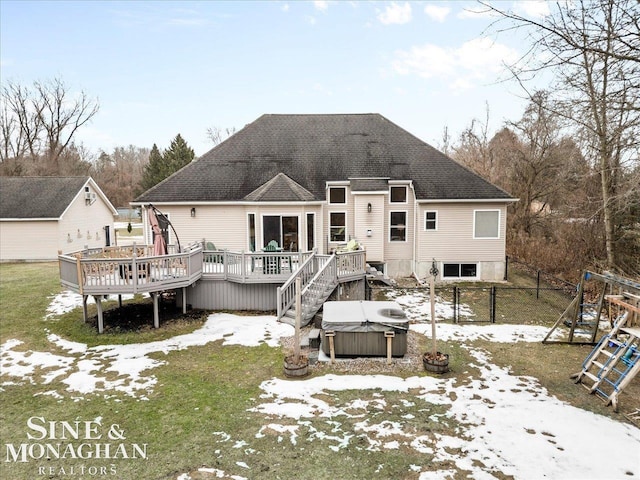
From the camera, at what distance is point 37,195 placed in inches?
982

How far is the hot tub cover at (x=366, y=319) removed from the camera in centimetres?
877

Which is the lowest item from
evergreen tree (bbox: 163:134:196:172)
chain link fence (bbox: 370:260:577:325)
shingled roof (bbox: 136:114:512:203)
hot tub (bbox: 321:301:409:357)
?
chain link fence (bbox: 370:260:577:325)

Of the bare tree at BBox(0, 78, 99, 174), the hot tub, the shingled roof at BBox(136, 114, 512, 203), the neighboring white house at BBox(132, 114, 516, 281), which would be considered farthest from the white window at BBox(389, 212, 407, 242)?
the bare tree at BBox(0, 78, 99, 174)

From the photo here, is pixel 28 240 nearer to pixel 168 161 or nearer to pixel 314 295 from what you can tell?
pixel 314 295

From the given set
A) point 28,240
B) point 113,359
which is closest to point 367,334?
point 113,359

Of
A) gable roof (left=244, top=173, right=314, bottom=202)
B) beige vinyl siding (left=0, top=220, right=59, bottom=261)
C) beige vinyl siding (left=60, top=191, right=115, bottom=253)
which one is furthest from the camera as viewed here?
beige vinyl siding (left=60, top=191, right=115, bottom=253)

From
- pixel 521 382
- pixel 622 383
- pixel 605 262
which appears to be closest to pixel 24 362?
A: pixel 521 382

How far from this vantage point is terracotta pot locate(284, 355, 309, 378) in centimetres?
805

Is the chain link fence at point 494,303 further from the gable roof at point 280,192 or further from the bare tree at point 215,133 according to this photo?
the bare tree at point 215,133

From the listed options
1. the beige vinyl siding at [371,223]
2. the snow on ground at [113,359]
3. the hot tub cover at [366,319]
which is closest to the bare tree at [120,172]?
the beige vinyl siding at [371,223]

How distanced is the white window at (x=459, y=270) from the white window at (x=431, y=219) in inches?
78.9

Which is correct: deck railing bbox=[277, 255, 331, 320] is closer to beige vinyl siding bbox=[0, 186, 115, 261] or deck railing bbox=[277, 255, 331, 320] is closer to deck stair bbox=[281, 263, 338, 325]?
deck stair bbox=[281, 263, 338, 325]

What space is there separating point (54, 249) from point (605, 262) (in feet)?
96.8

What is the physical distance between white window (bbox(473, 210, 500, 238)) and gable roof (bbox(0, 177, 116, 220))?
23.9 meters
